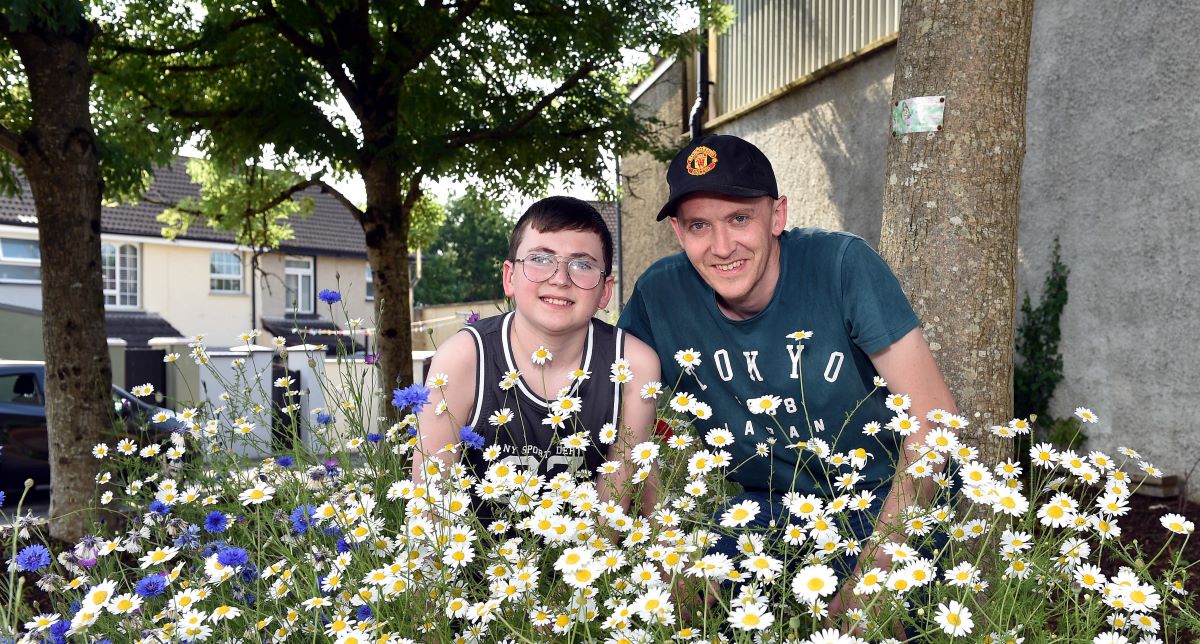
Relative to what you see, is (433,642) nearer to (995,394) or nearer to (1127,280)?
(995,394)

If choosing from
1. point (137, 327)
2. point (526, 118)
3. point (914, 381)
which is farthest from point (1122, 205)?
point (137, 327)

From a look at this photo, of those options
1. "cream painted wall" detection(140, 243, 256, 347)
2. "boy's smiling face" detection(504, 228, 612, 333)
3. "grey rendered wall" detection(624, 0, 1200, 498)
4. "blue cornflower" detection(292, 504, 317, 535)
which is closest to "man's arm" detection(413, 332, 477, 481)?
"boy's smiling face" detection(504, 228, 612, 333)

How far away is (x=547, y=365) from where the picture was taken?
2.72 m

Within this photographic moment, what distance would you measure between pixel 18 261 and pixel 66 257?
2085 cm

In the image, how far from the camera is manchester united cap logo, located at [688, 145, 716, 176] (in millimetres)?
2600

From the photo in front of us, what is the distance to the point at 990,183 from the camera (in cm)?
324

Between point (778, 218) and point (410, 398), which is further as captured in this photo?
point (778, 218)

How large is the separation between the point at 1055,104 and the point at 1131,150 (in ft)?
3.05

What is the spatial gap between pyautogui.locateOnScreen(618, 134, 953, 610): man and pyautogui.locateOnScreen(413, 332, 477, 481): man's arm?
2.06 ft

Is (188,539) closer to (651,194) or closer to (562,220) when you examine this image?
(562,220)

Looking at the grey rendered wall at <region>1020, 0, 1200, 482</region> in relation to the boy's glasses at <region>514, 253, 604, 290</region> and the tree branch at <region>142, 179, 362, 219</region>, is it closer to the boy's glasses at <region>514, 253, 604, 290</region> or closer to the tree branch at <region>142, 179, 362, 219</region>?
the boy's glasses at <region>514, 253, 604, 290</region>

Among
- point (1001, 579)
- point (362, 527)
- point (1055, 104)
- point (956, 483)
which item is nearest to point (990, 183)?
point (956, 483)

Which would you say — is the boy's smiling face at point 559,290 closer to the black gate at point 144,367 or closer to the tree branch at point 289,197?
the tree branch at point 289,197

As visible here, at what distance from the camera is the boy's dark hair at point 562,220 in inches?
108
